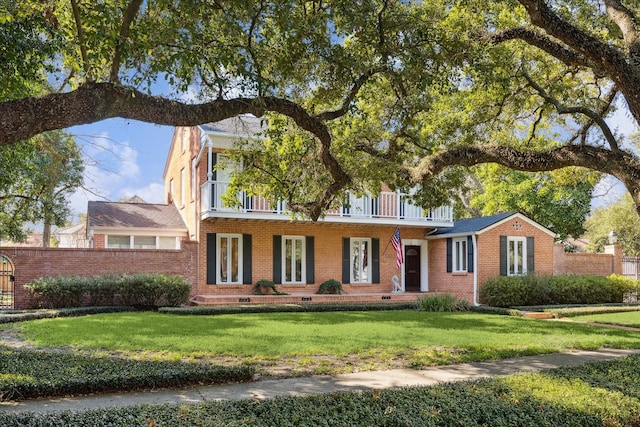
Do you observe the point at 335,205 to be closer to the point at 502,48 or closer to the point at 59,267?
the point at 502,48

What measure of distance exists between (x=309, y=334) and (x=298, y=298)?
896 cm

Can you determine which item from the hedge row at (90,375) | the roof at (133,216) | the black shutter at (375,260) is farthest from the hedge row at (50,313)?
the black shutter at (375,260)

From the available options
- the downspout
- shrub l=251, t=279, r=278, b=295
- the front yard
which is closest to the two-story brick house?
shrub l=251, t=279, r=278, b=295

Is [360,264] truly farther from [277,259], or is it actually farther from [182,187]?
[182,187]

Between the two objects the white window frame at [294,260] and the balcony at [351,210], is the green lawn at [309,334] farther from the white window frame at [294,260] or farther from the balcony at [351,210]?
the white window frame at [294,260]

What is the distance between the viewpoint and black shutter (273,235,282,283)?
21273mm

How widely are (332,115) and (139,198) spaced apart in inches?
1405

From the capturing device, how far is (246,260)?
68.4ft

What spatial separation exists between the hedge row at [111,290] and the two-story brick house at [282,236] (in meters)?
2.34

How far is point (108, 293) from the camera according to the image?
56.0ft

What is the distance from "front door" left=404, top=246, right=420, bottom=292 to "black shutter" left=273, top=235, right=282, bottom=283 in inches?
255

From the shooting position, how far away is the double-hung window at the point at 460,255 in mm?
22156

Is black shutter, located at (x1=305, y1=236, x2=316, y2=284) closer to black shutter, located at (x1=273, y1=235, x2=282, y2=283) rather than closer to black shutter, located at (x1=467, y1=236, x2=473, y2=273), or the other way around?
black shutter, located at (x1=273, y1=235, x2=282, y2=283)

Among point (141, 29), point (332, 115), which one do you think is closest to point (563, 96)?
point (332, 115)
